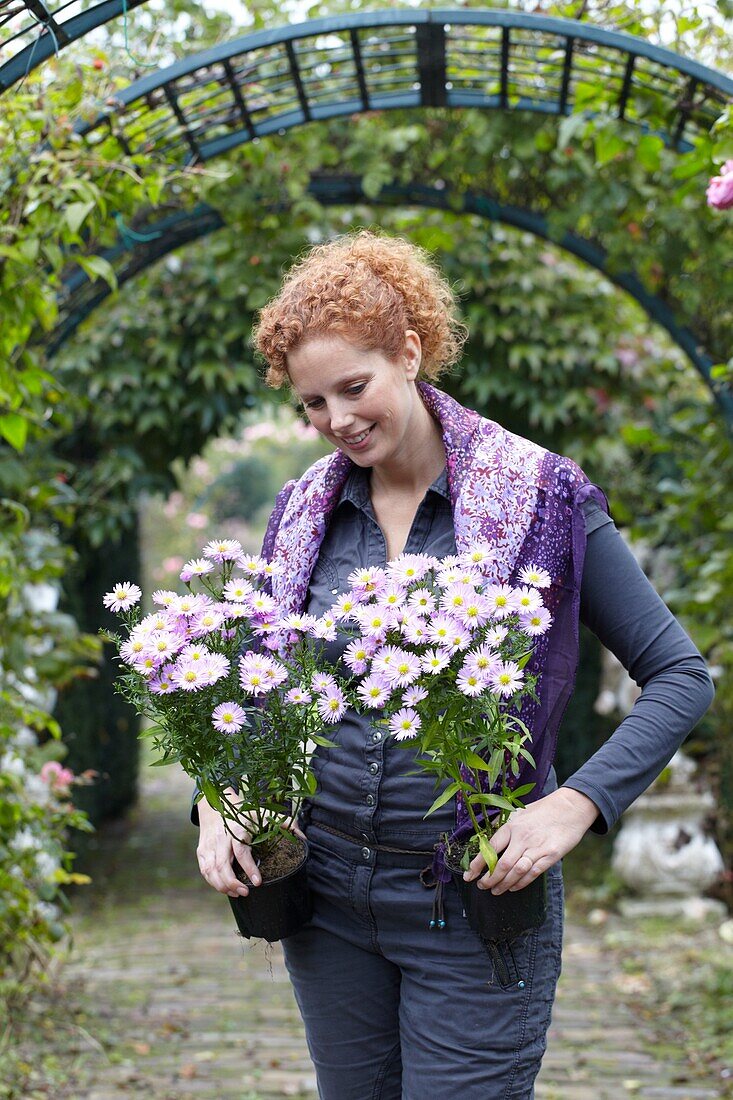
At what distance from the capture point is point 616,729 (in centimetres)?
155

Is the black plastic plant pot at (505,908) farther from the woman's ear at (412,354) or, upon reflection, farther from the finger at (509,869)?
the woman's ear at (412,354)

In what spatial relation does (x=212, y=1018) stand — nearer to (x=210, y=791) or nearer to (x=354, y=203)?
(x=210, y=791)

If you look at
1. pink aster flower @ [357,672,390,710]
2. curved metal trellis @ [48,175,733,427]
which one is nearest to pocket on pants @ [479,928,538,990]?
pink aster flower @ [357,672,390,710]

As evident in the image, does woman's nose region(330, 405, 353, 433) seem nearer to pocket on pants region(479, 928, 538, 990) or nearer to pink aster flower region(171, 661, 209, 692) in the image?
pink aster flower region(171, 661, 209, 692)

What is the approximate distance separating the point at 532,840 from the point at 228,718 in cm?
38

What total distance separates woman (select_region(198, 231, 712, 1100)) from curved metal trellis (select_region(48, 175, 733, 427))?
7.00ft

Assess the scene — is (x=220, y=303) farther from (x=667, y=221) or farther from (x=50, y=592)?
(x=667, y=221)

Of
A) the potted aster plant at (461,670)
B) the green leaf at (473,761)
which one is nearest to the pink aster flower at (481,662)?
the potted aster plant at (461,670)

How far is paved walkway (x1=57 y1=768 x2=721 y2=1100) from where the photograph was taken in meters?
3.23

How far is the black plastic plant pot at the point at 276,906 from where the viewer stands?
5.24ft

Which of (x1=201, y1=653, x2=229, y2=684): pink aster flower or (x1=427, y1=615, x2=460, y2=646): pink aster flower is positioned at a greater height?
(x1=427, y1=615, x2=460, y2=646): pink aster flower

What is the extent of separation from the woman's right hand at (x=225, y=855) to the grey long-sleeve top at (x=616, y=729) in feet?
0.41

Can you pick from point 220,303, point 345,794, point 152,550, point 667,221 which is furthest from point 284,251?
point 152,550

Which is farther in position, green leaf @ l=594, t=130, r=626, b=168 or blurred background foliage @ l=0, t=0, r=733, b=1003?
green leaf @ l=594, t=130, r=626, b=168
